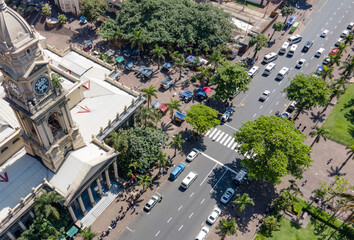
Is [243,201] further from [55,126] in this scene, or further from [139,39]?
[139,39]

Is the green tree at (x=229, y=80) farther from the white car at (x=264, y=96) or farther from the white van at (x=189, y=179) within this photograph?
the white van at (x=189, y=179)

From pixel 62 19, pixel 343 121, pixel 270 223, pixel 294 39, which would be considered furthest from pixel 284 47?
pixel 62 19

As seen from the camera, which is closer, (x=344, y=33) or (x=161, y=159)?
(x=161, y=159)

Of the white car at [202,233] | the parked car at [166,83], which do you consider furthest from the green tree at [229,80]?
the white car at [202,233]

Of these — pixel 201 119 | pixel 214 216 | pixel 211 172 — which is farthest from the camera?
pixel 201 119

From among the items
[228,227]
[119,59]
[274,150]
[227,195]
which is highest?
[119,59]

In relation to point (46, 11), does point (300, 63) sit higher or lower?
higher

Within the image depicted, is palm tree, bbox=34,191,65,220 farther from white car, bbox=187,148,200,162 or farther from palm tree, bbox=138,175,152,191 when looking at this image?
white car, bbox=187,148,200,162
